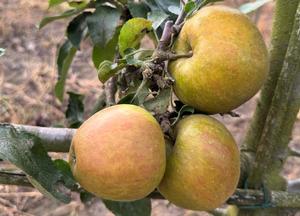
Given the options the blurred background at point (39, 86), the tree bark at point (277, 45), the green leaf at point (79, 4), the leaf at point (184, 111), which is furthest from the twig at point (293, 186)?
the blurred background at point (39, 86)

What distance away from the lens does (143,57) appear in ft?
2.48

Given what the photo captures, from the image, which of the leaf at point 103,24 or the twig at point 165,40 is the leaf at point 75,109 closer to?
the leaf at point 103,24

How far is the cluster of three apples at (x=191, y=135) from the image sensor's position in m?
0.63

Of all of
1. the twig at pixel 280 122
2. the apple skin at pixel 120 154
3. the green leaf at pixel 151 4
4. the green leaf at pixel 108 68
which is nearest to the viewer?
the apple skin at pixel 120 154

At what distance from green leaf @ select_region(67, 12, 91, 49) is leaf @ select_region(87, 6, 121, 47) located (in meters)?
0.06

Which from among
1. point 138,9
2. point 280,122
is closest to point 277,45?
point 280,122

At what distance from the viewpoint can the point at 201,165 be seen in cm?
66

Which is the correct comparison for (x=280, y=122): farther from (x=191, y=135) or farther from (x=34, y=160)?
(x=34, y=160)

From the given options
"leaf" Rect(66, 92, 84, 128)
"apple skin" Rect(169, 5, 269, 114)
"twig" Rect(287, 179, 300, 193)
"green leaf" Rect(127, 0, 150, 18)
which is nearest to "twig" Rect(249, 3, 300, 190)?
"twig" Rect(287, 179, 300, 193)

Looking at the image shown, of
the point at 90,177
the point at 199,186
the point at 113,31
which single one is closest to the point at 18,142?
the point at 90,177

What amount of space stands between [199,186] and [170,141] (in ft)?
0.24

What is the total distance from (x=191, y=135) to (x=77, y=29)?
496 mm

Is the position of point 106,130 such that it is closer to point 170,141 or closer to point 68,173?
point 170,141

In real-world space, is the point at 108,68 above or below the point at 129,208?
above
